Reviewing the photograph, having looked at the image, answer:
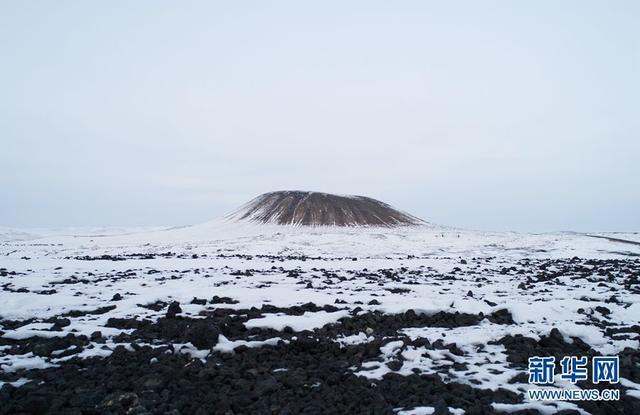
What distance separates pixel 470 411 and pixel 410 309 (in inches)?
228

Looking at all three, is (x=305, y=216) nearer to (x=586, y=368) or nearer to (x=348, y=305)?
(x=348, y=305)

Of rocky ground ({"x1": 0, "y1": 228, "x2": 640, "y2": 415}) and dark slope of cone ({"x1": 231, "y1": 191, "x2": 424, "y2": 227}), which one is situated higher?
dark slope of cone ({"x1": 231, "y1": 191, "x2": 424, "y2": 227})

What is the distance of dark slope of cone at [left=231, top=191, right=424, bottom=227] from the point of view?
72500 mm

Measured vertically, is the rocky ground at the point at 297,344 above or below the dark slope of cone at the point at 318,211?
below

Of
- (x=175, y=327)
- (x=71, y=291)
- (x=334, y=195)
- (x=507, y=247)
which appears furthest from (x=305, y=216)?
(x=175, y=327)

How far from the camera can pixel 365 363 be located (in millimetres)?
7648

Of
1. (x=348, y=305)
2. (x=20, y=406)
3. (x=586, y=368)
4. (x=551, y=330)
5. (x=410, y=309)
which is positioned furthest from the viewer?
(x=348, y=305)

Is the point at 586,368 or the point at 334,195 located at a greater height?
the point at 334,195

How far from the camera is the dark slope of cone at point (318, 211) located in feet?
238

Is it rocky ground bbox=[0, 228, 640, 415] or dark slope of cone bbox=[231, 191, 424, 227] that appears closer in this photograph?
rocky ground bbox=[0, 228, 640, 415]

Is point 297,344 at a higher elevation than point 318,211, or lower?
lower

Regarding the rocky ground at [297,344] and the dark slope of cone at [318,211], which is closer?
the rocky ground at [297,344]

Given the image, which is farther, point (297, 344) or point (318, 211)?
point (318, 211)

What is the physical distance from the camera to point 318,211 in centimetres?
7744
